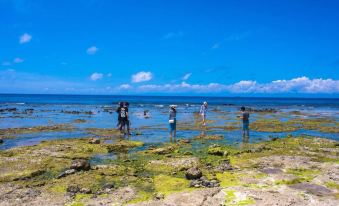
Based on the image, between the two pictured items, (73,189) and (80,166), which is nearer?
(73,189)

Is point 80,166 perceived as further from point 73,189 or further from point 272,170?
point 272,170

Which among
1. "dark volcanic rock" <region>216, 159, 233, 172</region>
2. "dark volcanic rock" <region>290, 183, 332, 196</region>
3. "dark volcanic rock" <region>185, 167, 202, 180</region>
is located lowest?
"dark volcanic rock" <region>290, 183, 332, 196</region>

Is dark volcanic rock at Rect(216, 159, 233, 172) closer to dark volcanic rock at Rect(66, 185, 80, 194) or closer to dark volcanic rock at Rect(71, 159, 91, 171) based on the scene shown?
dark volcanic rock at Rect(71, 159, 91, 171)

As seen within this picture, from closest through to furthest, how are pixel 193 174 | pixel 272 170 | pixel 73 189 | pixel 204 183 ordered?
1. pixel 73 189
2. pixel 204 183
3. pixel 193 174
4. pixel 272 170

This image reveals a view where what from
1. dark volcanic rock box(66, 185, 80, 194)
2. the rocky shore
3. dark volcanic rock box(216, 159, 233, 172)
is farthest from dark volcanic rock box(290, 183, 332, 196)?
dark volcanic rock box(66, 185, 80, 194)

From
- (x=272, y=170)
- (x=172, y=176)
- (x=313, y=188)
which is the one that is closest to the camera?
(x=313, y=188)

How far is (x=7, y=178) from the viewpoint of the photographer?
15250 mm

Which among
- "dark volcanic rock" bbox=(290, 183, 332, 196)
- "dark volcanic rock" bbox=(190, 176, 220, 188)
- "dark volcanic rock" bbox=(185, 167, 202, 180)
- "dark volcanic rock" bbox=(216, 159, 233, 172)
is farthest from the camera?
"dark volcanic rock" bbox=(216, 159, 233, 172)

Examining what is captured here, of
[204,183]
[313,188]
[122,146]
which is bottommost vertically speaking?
[313,188]

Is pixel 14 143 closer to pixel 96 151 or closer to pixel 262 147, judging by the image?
pixel 96 151

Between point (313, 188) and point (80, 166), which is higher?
point (80, 166)

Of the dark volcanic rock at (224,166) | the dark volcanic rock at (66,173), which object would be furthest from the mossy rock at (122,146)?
the dark volcanic rock at (224,166)

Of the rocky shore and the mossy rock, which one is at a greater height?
the mossy rock

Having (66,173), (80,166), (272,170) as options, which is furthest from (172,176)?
(272,170)
